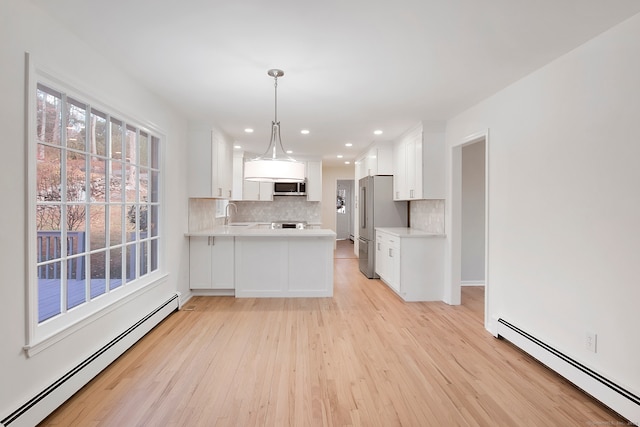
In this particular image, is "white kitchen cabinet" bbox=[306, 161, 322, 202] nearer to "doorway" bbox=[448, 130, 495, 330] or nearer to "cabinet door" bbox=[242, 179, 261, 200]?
"cabinet door" bbox=[242, 179, 261, 200]

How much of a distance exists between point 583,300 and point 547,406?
0.73m

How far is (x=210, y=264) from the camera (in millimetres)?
4410

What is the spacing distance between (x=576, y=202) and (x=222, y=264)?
383 centimetres

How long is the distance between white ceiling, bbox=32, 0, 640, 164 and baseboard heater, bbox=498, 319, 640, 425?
2174 mm

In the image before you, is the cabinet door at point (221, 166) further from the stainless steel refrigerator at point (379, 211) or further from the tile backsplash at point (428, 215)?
the tile backsplash at point (428, 215)

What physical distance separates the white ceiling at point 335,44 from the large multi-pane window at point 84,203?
559 mm

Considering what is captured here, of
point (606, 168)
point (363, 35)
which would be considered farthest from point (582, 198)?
point (363, 35)

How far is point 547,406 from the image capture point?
6.64ft

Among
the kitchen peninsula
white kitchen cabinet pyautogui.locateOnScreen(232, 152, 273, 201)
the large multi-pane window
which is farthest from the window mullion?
white kitchen cabinet pyautogui.locateOnScreen(232, 152, 273, 201)

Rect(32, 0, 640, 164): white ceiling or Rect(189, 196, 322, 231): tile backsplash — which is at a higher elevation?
Rect(32, 0, 640, 164): white ceiling

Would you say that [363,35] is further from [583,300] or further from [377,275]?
[377,275]

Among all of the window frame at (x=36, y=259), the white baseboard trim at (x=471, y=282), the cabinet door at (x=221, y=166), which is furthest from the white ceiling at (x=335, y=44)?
the white baseboard trim at (x=471, y=282)

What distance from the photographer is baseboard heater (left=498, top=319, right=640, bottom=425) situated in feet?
6.16

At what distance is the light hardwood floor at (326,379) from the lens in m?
1.92
